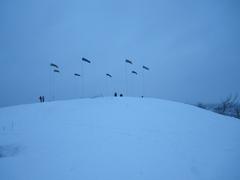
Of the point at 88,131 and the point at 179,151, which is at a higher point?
the point at 88,131

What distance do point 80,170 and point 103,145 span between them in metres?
2.15

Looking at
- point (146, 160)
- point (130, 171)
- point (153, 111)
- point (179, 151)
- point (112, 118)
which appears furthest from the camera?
point (153, 111)

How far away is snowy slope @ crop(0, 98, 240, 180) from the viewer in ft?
26.6

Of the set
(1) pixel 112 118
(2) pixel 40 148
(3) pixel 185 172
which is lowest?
(3) pixel 185 172

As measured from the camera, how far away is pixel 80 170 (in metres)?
8.07

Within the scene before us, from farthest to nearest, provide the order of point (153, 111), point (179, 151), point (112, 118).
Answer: point (153, 111), point (112, 118), point (179, 151)

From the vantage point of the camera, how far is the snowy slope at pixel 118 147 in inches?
319

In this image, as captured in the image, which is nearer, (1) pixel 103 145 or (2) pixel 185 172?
(2) pixel 185 172

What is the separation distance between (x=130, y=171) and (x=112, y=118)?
20.6 feet

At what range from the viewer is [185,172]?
8.17m

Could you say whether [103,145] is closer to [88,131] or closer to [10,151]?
[88,131]

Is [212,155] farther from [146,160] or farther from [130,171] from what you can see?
[130,171]

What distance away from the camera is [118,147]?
9.85 metres

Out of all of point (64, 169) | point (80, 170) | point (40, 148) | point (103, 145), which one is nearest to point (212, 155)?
point (103, 145)
